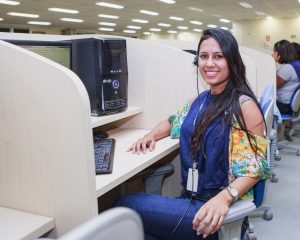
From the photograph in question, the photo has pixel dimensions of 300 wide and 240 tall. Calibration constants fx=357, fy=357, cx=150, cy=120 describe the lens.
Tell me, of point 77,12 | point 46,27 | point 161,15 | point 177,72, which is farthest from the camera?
point 46,27

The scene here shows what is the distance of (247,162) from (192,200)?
243mm

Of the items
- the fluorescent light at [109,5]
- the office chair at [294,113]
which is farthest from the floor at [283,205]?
the fluorescent light at [109,5]

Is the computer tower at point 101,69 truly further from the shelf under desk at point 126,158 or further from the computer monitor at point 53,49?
the shelf under desk at point 126,158

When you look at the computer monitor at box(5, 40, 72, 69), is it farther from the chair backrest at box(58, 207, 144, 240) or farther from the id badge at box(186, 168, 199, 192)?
the chair backrest at box(58, 207, 144, 240)

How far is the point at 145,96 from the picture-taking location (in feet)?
6.49

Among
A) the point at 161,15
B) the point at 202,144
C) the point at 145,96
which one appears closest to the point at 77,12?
the point at 161,15

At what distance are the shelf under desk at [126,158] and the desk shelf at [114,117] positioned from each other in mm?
112

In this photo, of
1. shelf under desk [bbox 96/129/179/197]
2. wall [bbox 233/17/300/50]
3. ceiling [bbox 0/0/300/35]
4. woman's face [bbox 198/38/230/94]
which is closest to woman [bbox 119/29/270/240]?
woman's face [bbox 198/38/230/94]

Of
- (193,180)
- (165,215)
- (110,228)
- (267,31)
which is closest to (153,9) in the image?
(267,31)

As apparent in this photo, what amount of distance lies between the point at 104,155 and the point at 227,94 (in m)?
0.53

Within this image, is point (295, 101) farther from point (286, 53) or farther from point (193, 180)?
point (193, 180)

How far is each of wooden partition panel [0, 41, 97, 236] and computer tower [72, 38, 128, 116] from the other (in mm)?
635

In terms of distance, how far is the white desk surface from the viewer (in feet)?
3.10

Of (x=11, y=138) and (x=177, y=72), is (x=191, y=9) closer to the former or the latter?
(x=177, y=72)
